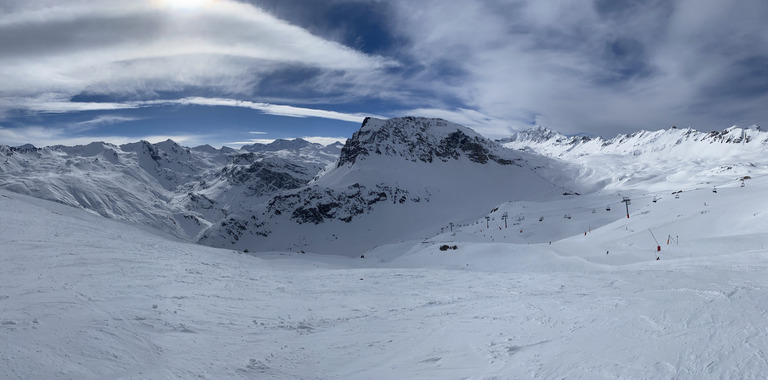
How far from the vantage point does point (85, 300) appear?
1028 centimetres

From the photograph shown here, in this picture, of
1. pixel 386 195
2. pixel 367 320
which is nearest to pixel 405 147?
pixel 386 195

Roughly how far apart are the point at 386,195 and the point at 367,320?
141 meters

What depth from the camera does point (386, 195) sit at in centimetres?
15262

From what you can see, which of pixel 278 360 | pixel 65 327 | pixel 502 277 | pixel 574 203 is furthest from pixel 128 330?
pixel 574 203

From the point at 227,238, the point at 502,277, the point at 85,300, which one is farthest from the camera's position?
the point at 227,238

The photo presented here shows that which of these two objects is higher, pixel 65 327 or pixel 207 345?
pixel 65 327

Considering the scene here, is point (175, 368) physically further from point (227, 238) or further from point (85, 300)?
point (227, 238)

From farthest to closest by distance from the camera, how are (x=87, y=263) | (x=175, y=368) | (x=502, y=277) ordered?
1. (x=502, y=277)
2. (x=87, y=263)
3. (x=175, y=368)

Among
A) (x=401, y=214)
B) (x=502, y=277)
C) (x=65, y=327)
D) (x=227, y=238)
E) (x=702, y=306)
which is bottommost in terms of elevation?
(x=227, y=238)

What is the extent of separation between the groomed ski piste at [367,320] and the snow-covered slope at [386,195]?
99706mm

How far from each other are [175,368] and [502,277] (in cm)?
1539

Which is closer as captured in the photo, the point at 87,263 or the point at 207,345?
the point at 207,345

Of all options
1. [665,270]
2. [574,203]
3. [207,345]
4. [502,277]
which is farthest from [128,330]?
[574,203]

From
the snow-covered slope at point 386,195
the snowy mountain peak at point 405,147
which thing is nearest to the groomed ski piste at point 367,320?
the snow-covered slope at point 386,195
